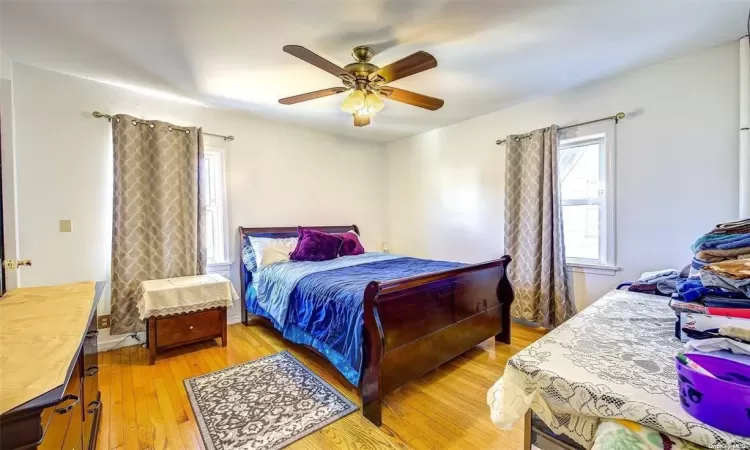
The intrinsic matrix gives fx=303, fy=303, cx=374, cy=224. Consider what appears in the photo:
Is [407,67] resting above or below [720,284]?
above

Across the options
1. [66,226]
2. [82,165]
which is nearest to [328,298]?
[66,226]

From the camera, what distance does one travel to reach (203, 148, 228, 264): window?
347cm

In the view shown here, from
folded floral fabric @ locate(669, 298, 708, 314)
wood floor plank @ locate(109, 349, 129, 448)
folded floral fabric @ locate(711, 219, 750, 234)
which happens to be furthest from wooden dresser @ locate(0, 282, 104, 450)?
folded floral fabric @ locate(711, 219, 750, 234)

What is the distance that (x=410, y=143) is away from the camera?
4.66m

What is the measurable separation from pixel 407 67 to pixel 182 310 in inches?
105

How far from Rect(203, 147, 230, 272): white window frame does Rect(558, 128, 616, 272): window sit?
3.63m

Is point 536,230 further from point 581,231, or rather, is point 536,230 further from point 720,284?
point 720,284

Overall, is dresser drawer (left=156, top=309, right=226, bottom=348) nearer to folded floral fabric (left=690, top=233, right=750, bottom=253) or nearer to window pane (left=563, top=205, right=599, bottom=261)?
folded floral fabric (left=690, top=233, right=750, bottom=253)

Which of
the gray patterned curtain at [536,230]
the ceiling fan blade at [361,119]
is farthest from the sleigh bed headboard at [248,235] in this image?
the gray patterned curtain at [536,230]

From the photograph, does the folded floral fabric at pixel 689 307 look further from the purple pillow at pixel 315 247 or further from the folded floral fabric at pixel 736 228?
the purple pillow at pixel 315 247

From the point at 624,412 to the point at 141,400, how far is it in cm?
264

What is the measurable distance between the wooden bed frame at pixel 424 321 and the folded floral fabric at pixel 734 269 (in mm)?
1339

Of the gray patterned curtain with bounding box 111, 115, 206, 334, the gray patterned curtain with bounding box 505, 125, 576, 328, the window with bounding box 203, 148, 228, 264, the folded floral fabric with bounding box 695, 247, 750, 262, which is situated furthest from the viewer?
the window with bounding box 203, 148, 228, 264

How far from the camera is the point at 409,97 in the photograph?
229 centimetres
